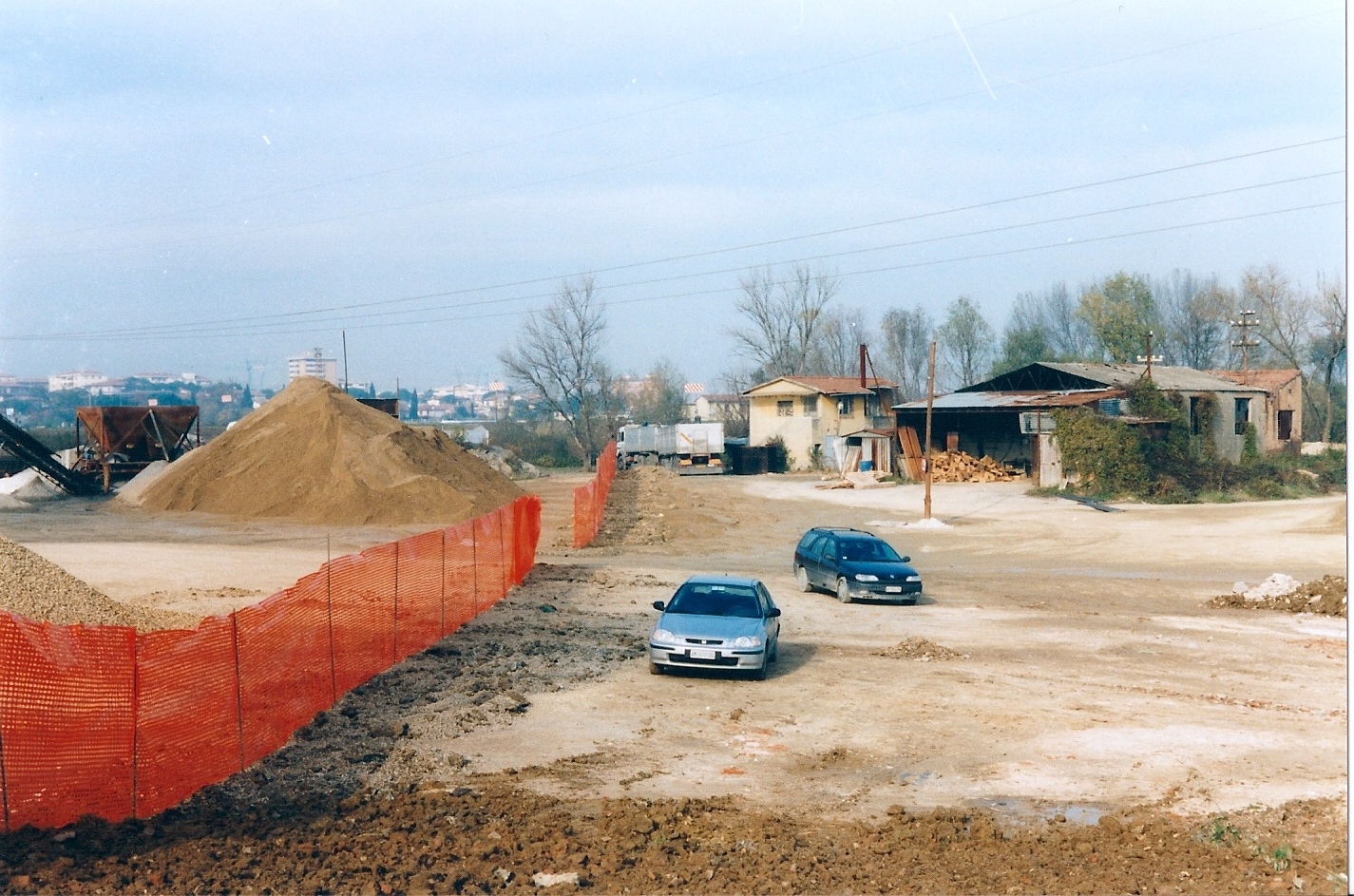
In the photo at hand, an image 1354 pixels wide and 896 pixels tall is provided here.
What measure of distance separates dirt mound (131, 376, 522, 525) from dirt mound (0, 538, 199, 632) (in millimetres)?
25585

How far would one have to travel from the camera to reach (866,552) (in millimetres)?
25719

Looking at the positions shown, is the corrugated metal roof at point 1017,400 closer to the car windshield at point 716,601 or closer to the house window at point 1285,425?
the house window at point 1285,425

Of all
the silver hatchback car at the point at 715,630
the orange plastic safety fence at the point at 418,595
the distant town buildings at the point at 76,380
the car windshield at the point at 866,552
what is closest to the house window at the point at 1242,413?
the car windshield at the point at 866,552

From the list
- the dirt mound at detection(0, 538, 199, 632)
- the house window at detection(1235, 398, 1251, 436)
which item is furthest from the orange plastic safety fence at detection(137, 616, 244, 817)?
the house window at detection(1235, 398, 1251, 436)

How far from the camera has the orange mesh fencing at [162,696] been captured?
369 inches

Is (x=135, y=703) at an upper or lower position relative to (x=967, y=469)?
lower

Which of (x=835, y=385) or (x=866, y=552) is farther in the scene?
(x=835, y=385)

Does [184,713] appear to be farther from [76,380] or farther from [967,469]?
[76,380]

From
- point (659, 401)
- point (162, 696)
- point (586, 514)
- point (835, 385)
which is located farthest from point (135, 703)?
point (659, 401)

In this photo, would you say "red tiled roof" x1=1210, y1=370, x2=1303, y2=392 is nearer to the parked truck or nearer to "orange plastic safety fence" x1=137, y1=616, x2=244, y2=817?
the parked truck

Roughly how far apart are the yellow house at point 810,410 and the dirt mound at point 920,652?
188 ft

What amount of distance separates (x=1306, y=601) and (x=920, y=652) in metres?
10.1

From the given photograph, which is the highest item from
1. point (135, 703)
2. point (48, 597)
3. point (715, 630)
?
point (48, 597)

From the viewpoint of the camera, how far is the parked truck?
253 ft
